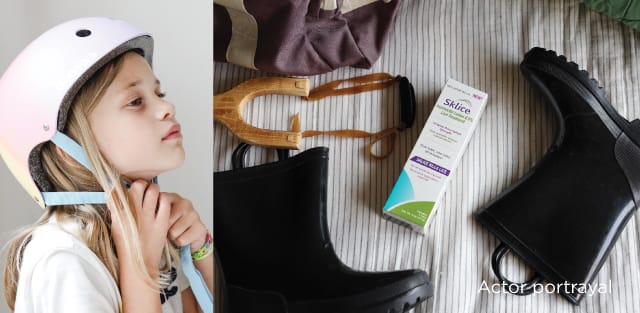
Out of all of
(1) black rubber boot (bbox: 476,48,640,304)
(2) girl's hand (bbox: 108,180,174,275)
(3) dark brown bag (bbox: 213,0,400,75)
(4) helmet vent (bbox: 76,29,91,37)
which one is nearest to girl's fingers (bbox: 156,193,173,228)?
(2) girl's hand (bbox: 108,180,174,275)

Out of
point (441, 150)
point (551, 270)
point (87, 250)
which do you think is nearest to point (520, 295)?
point (551, 270)

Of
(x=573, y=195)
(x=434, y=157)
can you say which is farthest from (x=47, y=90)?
(x=573, y=195)

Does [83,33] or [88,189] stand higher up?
[83,33]

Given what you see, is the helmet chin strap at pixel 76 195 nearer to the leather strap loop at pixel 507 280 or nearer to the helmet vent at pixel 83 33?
the helmet vent at pixel 83 33

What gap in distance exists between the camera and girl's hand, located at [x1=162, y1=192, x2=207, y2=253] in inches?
18.5

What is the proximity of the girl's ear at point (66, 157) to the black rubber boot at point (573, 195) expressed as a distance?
425 mm

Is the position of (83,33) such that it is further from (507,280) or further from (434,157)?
(507,280)

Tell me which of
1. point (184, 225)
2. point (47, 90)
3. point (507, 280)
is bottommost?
point (507, 280)

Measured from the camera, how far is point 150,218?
45 cm

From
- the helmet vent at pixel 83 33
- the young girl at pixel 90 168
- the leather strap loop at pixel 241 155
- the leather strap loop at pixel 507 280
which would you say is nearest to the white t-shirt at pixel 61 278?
the young girl at pixel 90 168

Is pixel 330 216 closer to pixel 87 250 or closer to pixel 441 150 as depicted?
pixel 441 150

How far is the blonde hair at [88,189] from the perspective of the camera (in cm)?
42

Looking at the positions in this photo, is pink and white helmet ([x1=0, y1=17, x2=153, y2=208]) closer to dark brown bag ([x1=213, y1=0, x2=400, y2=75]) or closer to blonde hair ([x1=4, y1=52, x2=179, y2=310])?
blonde hair ([x1=4, y1=52, x2=179, y2=310])

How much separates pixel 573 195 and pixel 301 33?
1.10ft
